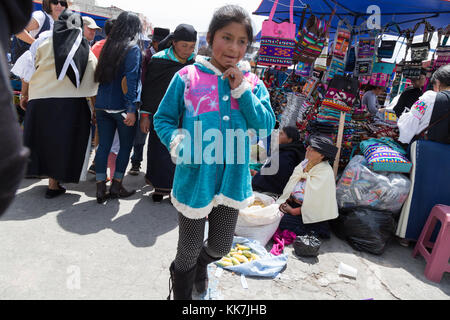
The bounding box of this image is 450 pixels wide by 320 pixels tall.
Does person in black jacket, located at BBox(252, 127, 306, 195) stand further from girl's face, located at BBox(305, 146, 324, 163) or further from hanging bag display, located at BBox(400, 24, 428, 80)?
hanging bag display, located at BBox(400, 24, 428, 80)

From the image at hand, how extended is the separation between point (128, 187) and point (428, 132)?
138 inches

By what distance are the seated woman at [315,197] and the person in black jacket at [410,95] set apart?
105 inches

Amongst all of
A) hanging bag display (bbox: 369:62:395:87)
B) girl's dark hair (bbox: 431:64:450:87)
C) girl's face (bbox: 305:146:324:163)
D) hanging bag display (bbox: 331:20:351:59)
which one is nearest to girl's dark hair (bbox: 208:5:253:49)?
girl's face (bbox: 305:146:324:163)

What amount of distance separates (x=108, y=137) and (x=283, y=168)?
6.88 feet

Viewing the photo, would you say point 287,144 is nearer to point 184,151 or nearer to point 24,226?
point 184,151

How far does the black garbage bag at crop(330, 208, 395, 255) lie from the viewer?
2.88 meters

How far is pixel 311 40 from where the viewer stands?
3844 millimetres

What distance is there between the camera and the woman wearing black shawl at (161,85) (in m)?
2.94

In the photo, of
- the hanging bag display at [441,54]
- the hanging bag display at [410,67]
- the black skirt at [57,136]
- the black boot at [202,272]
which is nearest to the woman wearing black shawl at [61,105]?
the black skirt at [57,136]

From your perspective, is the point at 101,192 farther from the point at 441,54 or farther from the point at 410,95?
the point at 410,95

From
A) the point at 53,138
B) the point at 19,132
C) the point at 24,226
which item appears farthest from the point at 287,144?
the point at 19,132

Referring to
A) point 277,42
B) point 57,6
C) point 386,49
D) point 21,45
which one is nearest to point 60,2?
point 57,6

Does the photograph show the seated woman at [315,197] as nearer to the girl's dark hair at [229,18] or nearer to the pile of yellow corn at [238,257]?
the pile of yellow corn at [238,257]

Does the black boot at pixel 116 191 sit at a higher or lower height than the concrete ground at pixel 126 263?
higher
